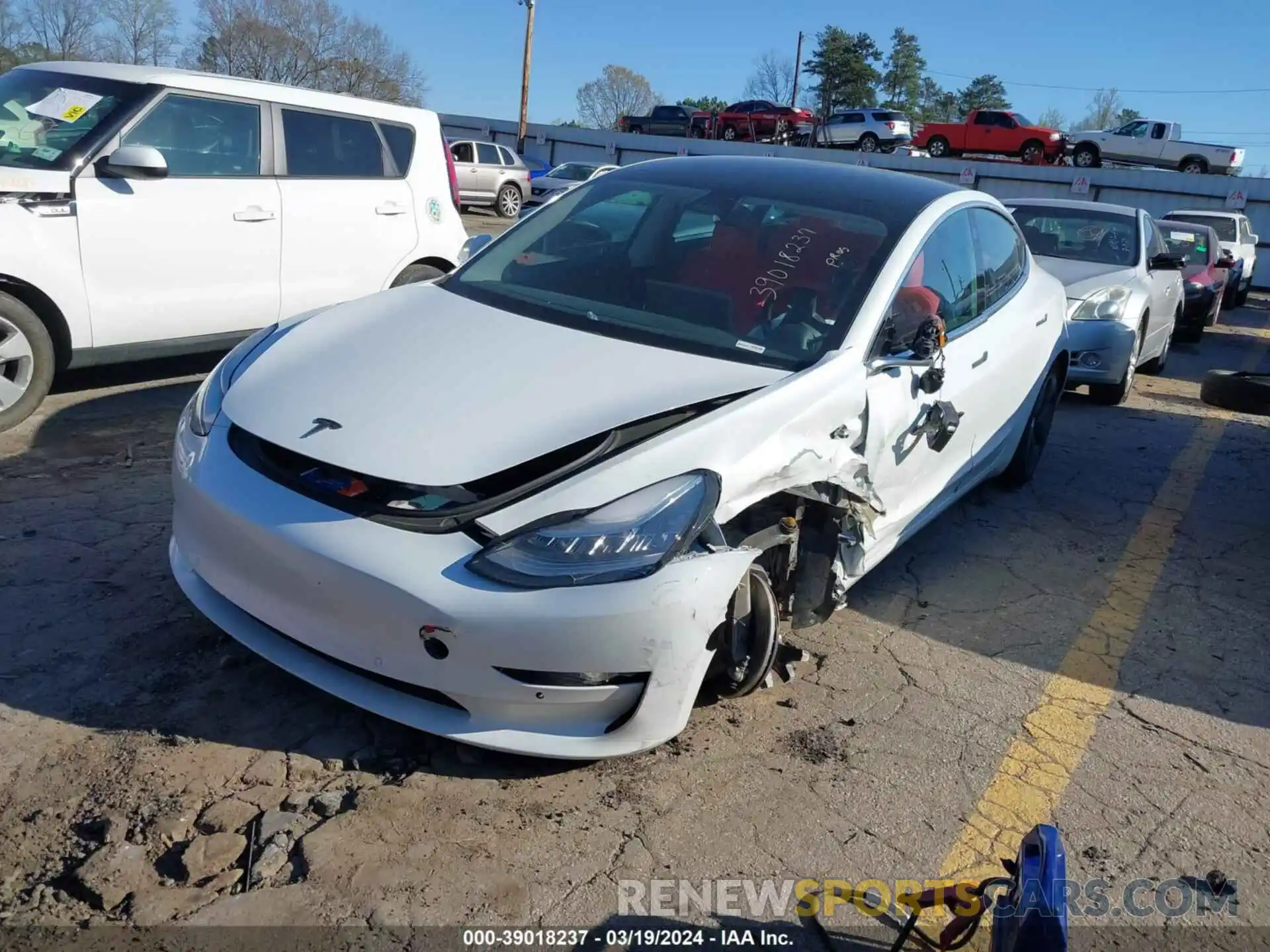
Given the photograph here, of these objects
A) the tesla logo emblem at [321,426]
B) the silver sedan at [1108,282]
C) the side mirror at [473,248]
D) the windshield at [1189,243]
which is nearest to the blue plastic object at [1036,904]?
the tesla logo emblem at [321,426]

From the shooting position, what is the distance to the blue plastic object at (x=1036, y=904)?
2.02 meters

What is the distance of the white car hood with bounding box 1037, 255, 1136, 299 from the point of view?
8.06 metres

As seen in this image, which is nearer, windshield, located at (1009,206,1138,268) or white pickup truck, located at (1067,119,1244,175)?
windshield, located at (1009,206,1138,268)

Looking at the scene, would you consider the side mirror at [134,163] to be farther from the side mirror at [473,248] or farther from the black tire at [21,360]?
the side mirror at [473,248]

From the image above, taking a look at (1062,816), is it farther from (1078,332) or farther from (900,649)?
(1078,332)

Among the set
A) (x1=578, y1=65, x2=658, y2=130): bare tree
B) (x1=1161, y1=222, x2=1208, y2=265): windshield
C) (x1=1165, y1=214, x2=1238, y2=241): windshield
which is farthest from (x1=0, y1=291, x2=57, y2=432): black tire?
(x1=578, y1=65, x2=658, y2=130): bare tree

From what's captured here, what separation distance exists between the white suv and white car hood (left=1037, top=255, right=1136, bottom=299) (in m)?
4.87

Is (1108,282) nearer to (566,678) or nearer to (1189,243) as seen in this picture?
(1189,243)

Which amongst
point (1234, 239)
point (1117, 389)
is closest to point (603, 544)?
point (1117, 389)

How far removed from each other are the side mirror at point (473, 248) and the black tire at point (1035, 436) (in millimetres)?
2881

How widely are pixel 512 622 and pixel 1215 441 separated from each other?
655cm

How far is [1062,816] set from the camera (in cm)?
291

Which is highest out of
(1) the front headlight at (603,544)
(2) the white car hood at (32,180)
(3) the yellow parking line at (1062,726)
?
(2) the white car hood at (32,180)

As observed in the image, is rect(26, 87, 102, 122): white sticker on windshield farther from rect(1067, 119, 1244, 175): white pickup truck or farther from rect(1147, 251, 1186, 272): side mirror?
rect(1067, 119, 1244, 175): white pickup truck
